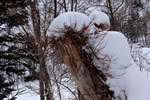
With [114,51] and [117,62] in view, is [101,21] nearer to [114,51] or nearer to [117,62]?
[114,51]

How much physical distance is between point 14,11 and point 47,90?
3587 millimetres

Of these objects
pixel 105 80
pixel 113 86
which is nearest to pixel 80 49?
pixel 105 80

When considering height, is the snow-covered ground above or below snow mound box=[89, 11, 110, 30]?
below

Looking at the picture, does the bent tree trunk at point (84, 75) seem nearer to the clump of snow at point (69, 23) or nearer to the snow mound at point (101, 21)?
the clump of snow at point (69, 23)

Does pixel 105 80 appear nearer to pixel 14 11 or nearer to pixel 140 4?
pixel 14 11

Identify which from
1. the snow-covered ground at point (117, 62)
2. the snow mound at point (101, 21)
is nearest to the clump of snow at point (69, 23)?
the snow-covered ground at point (117, 62)

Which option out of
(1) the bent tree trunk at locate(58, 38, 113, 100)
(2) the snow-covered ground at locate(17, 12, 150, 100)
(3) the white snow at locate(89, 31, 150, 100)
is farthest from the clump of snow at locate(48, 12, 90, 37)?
(3) the white snow at locate(89, 31, 150, 100)

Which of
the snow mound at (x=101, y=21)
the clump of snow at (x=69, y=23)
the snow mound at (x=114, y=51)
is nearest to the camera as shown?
the clump of snow at (x=69, y=23)

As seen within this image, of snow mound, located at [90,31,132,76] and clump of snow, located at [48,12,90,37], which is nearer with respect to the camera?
clump of snow, located at [48,12,90,37]

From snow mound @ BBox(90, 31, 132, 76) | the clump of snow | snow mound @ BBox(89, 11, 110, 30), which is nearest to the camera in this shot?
the clump of snow

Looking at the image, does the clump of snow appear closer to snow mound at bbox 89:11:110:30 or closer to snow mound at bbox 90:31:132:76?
snow mound at bbox 90:31:132:76

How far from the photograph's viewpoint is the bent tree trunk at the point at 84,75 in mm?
1874

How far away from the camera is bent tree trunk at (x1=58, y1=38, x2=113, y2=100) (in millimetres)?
1874

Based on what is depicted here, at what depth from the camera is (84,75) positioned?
191 cm
